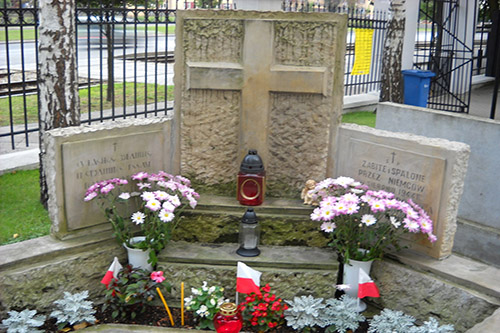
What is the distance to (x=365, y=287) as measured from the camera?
157 inches

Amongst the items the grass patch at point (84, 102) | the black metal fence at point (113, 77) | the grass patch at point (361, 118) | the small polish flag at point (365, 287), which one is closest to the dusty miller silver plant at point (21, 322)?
the small polish flag at point (365, 287)

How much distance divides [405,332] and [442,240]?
2.70 feet

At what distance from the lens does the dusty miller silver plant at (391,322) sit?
384cm

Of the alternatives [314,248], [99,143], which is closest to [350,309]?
[314,248]

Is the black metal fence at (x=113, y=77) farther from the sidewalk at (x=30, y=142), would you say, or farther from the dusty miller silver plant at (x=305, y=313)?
the dusty miller silver plant at (x=305, y=313)

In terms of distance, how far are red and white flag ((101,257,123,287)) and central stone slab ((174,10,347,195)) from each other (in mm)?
1084

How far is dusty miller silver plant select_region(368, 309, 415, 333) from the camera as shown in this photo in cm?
384

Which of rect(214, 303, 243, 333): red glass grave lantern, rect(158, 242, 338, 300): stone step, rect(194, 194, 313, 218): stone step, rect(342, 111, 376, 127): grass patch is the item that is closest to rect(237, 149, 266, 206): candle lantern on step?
rect(194, 194, 313, 218): stone step

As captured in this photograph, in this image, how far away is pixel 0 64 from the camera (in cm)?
1534

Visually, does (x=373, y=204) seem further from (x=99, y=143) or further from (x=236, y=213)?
(x=99, y=143)

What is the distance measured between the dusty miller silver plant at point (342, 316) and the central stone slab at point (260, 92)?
3.87 ft

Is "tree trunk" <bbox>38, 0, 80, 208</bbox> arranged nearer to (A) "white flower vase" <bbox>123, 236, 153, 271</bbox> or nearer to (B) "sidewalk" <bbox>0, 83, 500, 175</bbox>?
(B) "sidewalk" <bbox>0, 83, 500, 175</bbox>

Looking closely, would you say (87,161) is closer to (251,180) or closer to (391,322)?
(251,180)

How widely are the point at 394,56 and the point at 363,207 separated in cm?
622
